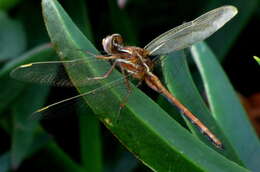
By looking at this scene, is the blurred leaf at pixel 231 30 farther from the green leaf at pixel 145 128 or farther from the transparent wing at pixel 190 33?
the green leaf at pixel 145 128

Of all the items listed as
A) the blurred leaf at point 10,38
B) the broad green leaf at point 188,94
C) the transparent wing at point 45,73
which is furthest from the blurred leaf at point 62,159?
the broad green leaf at point 188,94

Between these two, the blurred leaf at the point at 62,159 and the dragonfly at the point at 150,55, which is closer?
the dragonfly at the point at 150,55

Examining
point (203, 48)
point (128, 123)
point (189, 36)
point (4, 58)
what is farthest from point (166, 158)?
point (4, 58)

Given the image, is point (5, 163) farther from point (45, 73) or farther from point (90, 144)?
point (45, 73)

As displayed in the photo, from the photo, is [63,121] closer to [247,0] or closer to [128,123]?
[247,0]

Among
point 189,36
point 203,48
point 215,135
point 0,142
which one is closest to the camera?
point 215,135

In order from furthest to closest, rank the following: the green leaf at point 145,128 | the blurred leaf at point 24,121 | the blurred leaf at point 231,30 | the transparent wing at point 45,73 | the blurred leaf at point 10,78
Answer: the blurred leaf at point 231,30, the blurred leaf at point 24,121, the blurred leaf at point 10,78, the transparent wing at point 45,73, the green leaf at point 145,128

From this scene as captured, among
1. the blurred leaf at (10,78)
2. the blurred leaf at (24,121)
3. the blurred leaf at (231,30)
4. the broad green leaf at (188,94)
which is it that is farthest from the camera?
the blurred leaf at (231,30)

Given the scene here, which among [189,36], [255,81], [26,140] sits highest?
[189,36]
